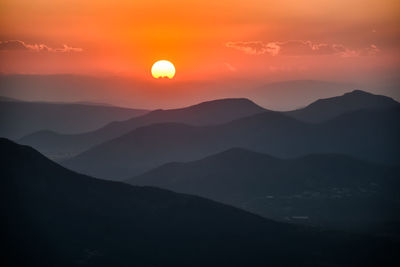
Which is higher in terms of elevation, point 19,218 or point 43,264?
point 19,218

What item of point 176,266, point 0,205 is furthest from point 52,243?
point 176,266

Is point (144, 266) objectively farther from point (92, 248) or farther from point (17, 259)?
Result: point (17, 259)

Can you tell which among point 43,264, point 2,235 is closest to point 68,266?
point 43,264

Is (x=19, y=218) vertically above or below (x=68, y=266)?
above

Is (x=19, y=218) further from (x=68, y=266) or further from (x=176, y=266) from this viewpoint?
(x=176, y=266)

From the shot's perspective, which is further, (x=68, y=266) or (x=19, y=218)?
(x=19, y=218)


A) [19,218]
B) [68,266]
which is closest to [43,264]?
[68,266]

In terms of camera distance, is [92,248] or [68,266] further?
[92,248]
